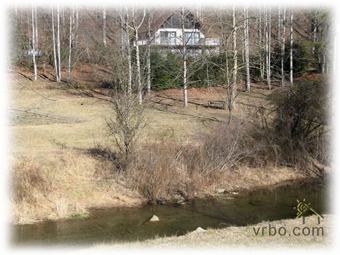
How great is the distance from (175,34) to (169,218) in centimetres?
3196

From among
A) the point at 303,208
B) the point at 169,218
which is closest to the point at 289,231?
the point at 169,218

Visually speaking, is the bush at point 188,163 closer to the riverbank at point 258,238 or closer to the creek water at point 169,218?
the creek water at point 169,218

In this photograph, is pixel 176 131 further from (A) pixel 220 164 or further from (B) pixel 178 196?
(B) pixel 178 196

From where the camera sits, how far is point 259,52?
3925 cm

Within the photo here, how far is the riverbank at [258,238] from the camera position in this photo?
10.2 metres

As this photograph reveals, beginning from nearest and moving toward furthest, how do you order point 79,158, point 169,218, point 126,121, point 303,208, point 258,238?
1. point 258,238
2. point 169,218
3. point 303,208
4. point 126,121
5. point 79,158

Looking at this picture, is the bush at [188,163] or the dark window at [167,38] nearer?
the bush at [188,163]

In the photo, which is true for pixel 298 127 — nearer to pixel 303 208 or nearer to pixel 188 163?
pixel 188 163

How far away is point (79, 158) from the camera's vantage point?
61.3 feet

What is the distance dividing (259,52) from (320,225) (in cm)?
2914

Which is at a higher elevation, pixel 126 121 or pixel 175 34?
pixel 175 34

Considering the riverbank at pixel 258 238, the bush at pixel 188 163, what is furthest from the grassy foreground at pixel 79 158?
the riverbank at pixel 258 238

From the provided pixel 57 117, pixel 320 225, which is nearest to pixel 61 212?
pixel 320 225

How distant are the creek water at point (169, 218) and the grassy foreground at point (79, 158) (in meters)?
0.69
